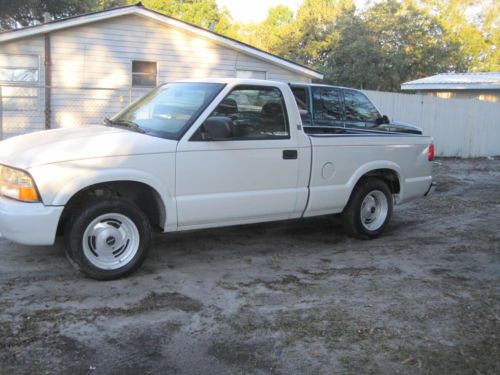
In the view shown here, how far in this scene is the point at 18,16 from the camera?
25578 mm

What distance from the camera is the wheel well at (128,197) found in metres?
4.75

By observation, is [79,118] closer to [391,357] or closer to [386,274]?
[386,274]

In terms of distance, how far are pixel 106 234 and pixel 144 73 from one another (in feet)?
35.7

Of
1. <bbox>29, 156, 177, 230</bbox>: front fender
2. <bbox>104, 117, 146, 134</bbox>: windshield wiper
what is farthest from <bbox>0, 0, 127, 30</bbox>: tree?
→ <bbox>29, 156, 177, 230</bbox>: front fender

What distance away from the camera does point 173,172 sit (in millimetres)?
4895

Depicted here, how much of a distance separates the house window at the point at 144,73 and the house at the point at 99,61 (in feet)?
0.09

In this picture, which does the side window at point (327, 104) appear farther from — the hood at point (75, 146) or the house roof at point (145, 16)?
the house roof at point (145, 16)

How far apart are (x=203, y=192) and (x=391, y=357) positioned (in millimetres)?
2338

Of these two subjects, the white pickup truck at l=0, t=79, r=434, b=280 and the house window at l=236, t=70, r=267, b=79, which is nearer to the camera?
the white pickup truck at l=0, t=79, r=434, b=280

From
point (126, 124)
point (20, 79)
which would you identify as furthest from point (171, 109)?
point (20, 79)

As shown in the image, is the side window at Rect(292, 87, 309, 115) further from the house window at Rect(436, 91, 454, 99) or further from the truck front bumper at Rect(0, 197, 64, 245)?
the house window at Rect(436, 91, 454, 99)

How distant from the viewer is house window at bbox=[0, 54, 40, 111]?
A: 44.1ft

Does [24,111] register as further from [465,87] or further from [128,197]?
[465,87]

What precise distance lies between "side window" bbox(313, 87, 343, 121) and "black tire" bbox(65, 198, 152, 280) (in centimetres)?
554
